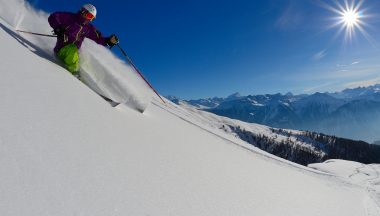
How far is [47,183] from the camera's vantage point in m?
3.07

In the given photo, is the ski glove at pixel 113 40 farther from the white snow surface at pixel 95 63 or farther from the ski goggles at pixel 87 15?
the ski goggles at pixel 87 15

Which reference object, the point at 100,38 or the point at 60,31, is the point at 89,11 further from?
the point at 60,31

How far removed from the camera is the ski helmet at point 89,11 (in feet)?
35.1

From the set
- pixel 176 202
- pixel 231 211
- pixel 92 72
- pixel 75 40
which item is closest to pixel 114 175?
pixel 176 202

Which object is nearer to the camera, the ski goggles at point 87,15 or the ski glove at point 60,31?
the ski glove at point 60,31

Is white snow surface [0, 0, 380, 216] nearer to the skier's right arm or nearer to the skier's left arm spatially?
the skier's right arm

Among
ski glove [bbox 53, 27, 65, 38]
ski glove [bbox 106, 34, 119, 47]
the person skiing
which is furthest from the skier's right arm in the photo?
ski glove [bbox 106, 34, 119, 47]

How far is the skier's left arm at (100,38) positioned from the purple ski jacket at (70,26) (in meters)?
0.30

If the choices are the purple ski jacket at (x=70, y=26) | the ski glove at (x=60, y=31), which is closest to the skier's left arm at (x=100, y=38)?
the purple ski jacket at (x=70, y=26)

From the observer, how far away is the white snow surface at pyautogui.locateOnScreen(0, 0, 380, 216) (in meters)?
3.05

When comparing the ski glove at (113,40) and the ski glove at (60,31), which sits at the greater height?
the ski glove at (113,40)

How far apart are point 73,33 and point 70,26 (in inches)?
11.7

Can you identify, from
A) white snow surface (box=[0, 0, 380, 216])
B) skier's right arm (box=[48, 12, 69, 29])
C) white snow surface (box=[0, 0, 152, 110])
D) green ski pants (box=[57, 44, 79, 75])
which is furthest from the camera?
skier's right arm (box=[48, 12, 69, 29])

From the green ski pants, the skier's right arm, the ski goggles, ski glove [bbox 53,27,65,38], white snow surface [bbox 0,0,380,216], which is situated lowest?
white snow surface [bbox 0,0,380,216]
